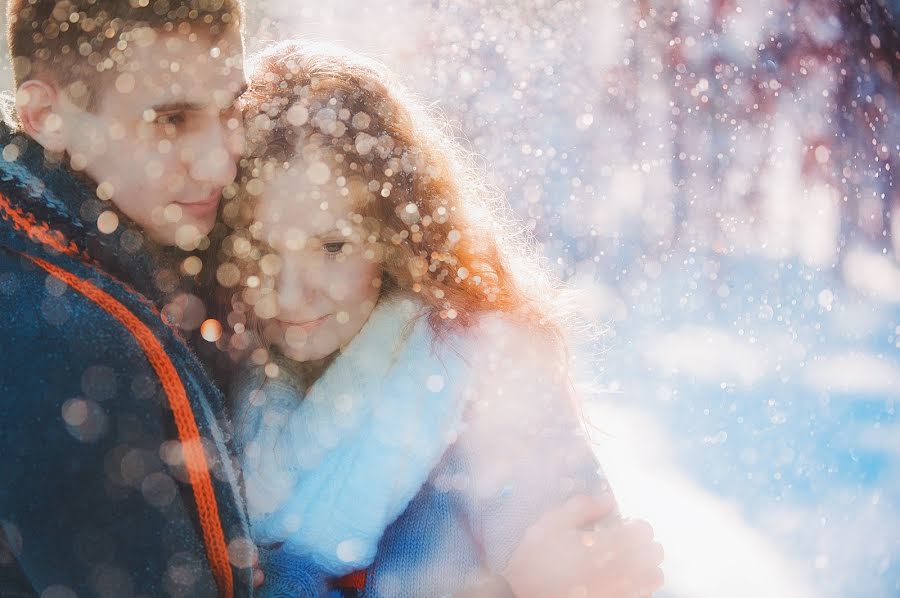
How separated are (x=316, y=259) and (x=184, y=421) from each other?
1.37ft

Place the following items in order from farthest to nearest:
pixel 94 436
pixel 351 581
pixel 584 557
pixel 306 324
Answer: pixel 306 324 → pixel 351 581 → pixel 584 557 → pixel 94 436

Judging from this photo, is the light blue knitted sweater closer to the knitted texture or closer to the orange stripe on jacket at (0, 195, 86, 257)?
the knitted texture

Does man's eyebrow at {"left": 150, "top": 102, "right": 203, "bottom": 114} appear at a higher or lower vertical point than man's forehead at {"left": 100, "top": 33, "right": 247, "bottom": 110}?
lower

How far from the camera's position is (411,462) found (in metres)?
0.99

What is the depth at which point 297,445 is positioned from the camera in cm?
103

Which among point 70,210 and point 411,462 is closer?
point 70,210

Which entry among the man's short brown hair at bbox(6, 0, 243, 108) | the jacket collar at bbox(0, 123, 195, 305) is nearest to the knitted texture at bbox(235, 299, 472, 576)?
the jacket collar at bbox(0, 123, 195, 305)

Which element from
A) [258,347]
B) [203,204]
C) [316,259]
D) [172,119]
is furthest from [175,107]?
[258,347]

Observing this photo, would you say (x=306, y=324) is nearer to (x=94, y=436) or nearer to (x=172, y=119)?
(x=172, y=119)

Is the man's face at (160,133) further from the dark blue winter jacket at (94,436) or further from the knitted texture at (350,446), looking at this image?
the knitted texture at (350,446)

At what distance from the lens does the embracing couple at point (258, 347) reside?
663mm

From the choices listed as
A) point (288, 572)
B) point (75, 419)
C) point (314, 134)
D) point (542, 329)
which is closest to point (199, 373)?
point (75, 419)

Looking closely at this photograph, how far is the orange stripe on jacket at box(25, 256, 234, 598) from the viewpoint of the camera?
2.32 feet

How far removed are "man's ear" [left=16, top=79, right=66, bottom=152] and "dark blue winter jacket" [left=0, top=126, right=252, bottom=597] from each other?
0.13 metres
